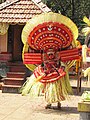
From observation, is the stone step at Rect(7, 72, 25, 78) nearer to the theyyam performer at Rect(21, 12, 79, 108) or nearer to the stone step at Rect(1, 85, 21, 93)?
the stone step at Rect(1, 85, 21, 93)

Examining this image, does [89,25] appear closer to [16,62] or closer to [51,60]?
[51,60]

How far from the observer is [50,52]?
29.7 feet

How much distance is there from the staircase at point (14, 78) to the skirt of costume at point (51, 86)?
295 centimetres

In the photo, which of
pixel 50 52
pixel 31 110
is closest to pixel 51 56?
pixel 50 52

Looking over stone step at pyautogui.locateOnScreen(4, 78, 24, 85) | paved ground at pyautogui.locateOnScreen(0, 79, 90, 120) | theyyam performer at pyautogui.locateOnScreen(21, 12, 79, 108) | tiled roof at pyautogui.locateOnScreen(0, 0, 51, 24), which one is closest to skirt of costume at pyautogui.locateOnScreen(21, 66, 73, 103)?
theyyam performer at pyautogui.locateOnScreen(21, 12, 79, 108)

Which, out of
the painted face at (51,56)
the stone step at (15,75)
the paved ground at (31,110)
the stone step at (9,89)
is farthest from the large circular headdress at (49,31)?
the stone step at (15,75)

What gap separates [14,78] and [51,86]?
3808 mm

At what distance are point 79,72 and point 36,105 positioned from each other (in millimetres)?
3038

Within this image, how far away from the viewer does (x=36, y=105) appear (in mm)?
9695

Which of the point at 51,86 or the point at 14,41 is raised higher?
the point at 14,41

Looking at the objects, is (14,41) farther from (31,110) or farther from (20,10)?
(31,110)

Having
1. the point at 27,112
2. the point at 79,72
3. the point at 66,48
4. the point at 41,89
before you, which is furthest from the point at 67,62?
the point at 79,72

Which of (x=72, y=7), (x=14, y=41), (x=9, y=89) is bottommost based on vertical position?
(x=9, y=89)

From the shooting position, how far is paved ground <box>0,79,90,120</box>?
830cm
